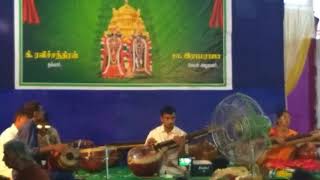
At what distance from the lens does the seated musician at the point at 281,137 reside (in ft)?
26.9

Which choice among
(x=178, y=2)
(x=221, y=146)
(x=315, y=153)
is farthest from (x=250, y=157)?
(x=178, y=2)

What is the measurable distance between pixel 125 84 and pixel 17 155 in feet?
15.8

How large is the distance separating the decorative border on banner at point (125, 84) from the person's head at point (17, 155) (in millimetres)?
4326

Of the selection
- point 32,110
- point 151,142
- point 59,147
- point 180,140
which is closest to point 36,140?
point 32,110

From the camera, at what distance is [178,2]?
9.12 meters

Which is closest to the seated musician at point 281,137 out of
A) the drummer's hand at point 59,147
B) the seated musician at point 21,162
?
the drummer's hand at point 59,147

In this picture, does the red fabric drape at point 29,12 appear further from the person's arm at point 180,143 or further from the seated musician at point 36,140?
the person's arm at point 180,143

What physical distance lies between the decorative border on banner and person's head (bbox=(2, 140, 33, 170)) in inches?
170

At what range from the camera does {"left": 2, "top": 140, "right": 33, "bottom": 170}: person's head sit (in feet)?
13.5

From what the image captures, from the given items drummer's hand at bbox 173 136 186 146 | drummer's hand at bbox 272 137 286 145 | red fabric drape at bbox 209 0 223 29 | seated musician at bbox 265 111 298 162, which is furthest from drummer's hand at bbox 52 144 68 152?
red fabric drape at bbox 209 0 223 29

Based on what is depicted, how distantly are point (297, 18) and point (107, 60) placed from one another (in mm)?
3134

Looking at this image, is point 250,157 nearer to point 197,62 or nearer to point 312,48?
point 197,62

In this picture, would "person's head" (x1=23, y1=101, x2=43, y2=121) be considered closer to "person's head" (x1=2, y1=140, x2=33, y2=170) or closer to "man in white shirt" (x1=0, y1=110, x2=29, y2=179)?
"man in white shirt" (x1=0, y1=110, x2=29, y2=179)

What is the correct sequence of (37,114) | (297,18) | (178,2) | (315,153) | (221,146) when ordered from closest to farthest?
(221,146)
(37,114)
(315,153)
(178,2)
(297,18)
